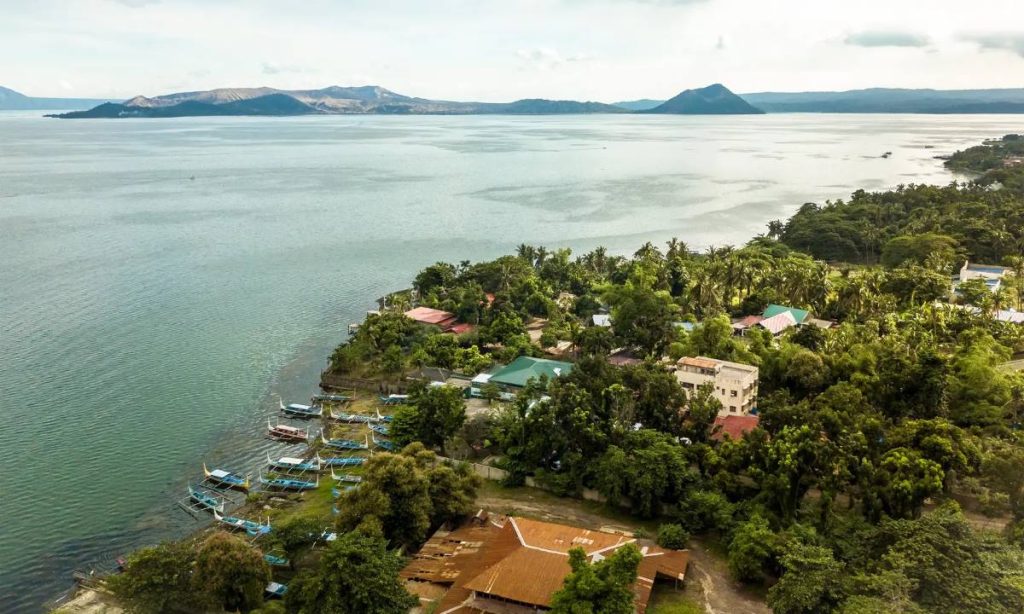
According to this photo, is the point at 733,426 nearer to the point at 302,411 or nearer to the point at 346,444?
the point at 346,444

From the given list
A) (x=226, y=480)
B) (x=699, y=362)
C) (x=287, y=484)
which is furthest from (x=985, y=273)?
(x=226, y=480)

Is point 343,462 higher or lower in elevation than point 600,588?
lower

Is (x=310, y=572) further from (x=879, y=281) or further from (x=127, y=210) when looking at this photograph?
(x=127, y=210)

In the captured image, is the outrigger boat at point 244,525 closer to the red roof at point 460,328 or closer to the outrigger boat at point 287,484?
the outrigger boat at point 287,484

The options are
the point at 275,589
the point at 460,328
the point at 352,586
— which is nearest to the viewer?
the point at 352,586

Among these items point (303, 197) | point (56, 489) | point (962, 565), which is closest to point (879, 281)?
point (962, 565)

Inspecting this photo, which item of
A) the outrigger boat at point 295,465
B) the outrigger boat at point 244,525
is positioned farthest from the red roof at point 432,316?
the outrigger boat at point 244,525

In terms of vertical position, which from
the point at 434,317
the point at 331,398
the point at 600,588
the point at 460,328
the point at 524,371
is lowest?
the point at 331,398
